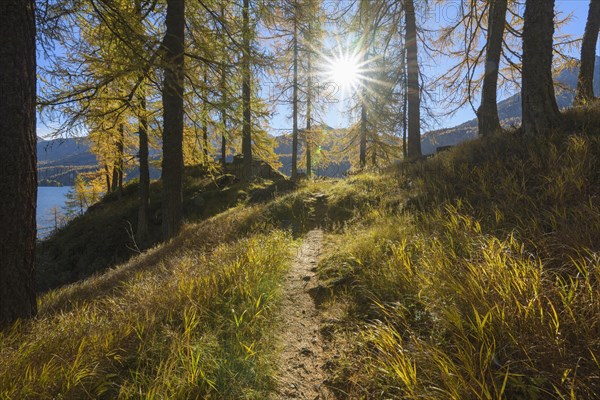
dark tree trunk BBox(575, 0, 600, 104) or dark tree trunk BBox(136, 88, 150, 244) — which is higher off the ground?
dark tree trunk BBox(575, 0, 600, 104)

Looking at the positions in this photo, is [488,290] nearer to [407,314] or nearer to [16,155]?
[407,314]

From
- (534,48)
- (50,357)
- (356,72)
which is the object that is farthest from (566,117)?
(356,72)

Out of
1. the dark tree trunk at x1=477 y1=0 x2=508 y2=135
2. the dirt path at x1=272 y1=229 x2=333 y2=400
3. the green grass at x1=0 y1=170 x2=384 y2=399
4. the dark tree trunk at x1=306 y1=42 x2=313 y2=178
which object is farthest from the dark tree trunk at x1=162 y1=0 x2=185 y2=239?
the dark tree trunk at x1=306 y1=42 x2=313 y2=178

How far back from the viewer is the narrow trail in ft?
6.73

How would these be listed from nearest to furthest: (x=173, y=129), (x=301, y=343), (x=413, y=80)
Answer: (x=301, y=343), (x=173, y=129), (x=413, y=80)

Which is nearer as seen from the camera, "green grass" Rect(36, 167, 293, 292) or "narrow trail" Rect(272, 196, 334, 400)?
"narrow trail" Rect(272, 196, 334, 400)

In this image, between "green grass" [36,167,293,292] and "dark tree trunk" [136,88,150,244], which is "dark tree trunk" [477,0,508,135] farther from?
"dark tree trunk" [136,88,150,244]

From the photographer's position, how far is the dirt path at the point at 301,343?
6.73ft

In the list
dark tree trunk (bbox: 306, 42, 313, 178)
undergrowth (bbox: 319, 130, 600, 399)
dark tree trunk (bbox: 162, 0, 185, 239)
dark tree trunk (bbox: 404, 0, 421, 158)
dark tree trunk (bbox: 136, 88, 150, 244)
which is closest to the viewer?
undergrowth (bbox: 319, 130, 600, 399)

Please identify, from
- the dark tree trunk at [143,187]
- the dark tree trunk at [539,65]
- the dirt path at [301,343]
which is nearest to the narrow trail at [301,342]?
the dirt path at [301,343]

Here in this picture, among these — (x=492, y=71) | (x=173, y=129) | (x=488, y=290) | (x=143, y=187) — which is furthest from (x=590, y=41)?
(x=143, y=187)

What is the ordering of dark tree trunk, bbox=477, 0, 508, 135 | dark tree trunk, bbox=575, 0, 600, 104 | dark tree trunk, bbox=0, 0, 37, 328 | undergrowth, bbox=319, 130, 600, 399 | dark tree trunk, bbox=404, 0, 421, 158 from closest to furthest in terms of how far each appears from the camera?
1. undergrowth, bbox=319, 130, 600, 399
2. dark tree trunk, bbox=0, 0, 37, 328
3. dark tree trunk, bbox=477, 0, 508, 135
4. dark tree trunk, bbox=575, 0, 600, 104
5. dark tree trunk, bbox=404, 0, 421, 158

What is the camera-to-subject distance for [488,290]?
2.02 meters

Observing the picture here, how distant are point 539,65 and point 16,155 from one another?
794 cm
